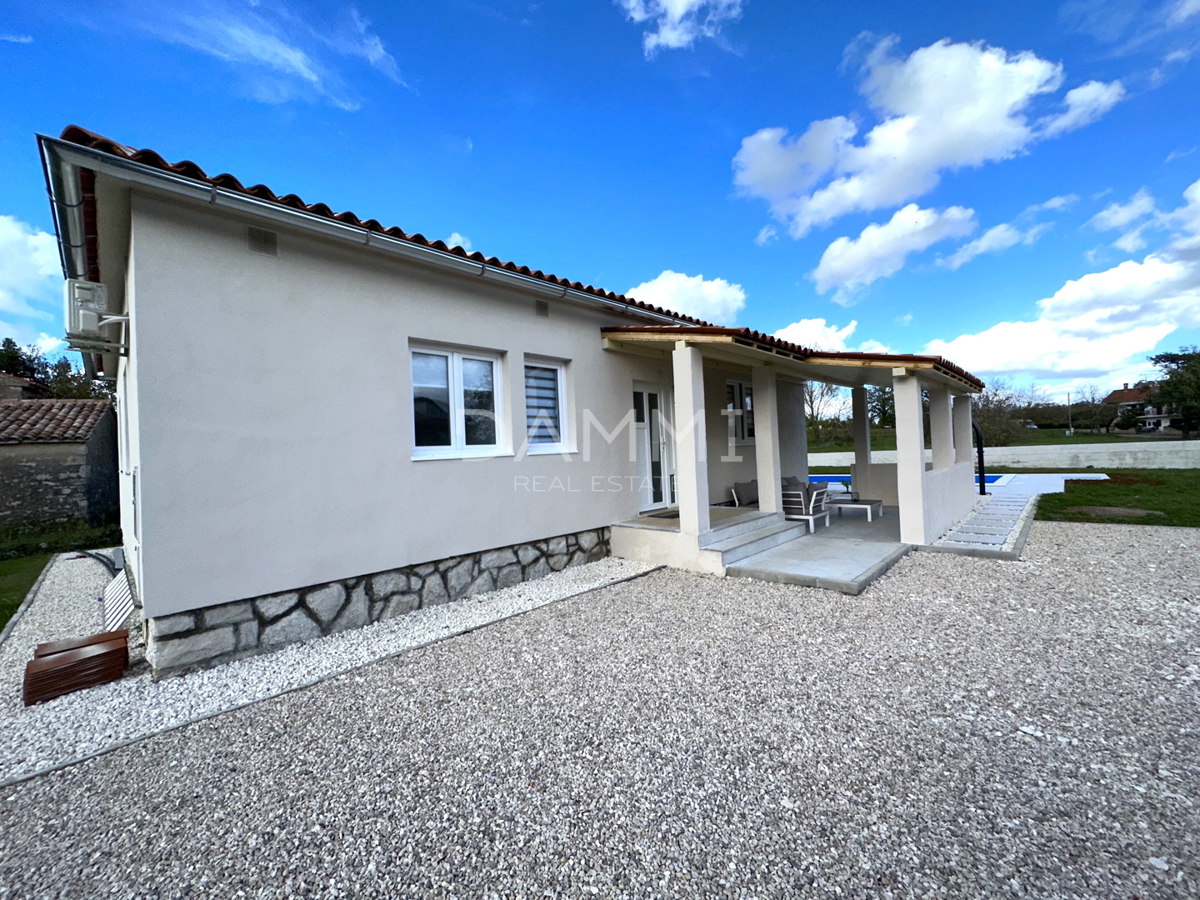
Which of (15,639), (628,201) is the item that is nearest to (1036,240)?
(628,201)

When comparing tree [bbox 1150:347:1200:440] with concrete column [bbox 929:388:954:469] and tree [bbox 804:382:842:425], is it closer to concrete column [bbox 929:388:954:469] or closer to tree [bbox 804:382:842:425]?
tree [bbox 804:382:842:425]

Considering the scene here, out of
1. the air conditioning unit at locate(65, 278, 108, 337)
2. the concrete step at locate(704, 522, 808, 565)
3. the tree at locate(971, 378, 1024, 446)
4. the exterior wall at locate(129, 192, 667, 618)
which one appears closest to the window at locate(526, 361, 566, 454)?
the exterior wall at locate(129, 192, 667, 618)

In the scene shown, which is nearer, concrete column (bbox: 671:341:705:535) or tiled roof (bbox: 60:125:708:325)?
tiled roof (bbox: 60:125:708:325)

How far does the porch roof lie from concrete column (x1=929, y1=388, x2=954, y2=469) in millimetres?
527

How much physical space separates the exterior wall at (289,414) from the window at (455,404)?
0.23 m

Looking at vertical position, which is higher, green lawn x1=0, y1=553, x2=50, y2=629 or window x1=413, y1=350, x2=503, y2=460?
window x1=413, y1=350, x2=503, y2=460

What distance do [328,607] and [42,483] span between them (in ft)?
51.2

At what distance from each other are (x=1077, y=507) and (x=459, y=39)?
58.3 feet

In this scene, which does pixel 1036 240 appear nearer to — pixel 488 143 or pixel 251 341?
pixel 488 143

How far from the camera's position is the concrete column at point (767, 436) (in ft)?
31.5

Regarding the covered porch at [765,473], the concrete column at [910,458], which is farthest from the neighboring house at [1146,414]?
the concrete column at [910,458]

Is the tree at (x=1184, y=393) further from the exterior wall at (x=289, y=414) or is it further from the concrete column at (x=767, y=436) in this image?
the exterior wall at (x=289, y=414)

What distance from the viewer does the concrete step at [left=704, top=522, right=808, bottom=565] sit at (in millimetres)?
7714

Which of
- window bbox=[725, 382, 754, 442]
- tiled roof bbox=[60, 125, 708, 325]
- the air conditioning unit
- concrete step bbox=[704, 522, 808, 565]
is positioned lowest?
concrete step bbox=[704, 522, 808, 565]
